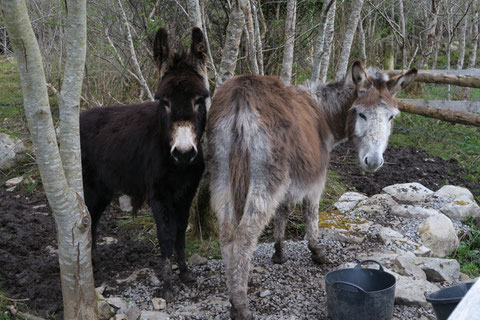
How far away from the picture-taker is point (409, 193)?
18.4ft

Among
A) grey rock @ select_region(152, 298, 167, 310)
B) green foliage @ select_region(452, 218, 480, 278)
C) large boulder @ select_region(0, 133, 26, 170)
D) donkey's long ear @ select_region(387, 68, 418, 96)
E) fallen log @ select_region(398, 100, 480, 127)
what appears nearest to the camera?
grey rock @ select_region(152, 298, 167, 310)

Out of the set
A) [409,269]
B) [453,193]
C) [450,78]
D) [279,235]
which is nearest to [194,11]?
[279,235]

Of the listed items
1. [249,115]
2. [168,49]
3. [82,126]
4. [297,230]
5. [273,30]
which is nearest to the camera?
[249,115]

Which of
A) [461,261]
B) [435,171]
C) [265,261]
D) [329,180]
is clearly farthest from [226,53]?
[435,171]

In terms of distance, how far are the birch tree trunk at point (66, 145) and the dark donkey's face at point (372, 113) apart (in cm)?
240

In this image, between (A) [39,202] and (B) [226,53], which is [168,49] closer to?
(B) [226,53]

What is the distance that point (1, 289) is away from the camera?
3.59 meters

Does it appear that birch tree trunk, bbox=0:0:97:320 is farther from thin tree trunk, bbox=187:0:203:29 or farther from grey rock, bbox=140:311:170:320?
thin tree trunk, bbox=187:0:203:29

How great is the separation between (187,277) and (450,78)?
6177 millimetres

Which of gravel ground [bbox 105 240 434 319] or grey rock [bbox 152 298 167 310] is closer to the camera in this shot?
gravel ground [bbox 105 240 434 319]

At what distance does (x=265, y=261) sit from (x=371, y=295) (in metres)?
1.53

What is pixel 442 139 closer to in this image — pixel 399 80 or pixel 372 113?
pixel 399 80

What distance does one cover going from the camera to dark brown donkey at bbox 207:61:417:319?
9.82 feet

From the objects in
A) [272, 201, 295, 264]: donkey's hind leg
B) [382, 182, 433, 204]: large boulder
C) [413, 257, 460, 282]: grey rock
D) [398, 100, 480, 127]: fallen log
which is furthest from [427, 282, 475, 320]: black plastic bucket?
[398, 100, 480, 127]: fallen log
